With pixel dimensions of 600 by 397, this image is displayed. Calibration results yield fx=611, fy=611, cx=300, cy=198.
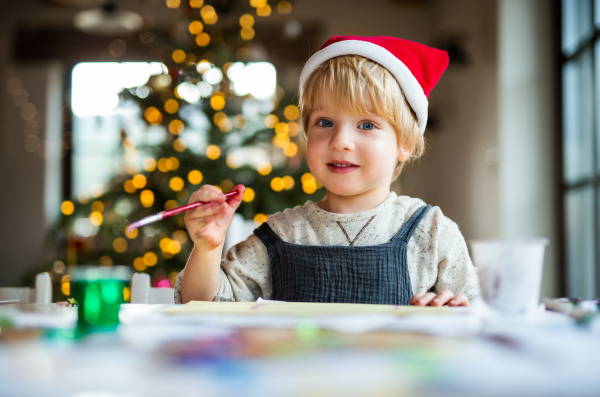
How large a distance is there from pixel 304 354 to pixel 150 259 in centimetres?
291

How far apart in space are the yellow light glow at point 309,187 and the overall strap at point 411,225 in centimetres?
204

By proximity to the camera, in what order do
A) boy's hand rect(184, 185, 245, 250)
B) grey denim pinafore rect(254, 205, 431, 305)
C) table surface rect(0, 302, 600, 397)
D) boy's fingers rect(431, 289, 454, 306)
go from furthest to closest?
grey denim pinafore rect(254, 205, 431, 305) < boy's hand rect(184, 185, 245, 250) < boy's fingers rect(431, 289, 454, 306) < table surface rect(0, 302, 600, 397)

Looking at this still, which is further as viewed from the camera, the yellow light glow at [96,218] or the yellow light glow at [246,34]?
the yellow light glow at [246,34]

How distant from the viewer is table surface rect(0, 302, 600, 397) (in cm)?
37

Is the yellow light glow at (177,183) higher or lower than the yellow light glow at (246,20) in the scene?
lower

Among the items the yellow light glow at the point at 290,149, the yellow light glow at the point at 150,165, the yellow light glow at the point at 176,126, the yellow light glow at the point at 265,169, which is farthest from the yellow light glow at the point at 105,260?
the yellow light glow at the point at 290,149

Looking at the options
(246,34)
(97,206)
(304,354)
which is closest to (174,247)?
(97,206)

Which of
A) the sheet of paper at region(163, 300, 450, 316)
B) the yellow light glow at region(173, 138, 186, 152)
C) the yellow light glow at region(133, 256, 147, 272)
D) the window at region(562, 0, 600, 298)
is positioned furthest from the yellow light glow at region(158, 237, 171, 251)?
the sheet of paper at region(163, 300, 450, 316)

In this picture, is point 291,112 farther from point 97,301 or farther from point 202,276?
point 97,301

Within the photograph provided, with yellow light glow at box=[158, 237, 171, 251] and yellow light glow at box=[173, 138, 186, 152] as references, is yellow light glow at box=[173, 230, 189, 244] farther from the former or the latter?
yellow light glow at box=[173, 138, 186, 152]

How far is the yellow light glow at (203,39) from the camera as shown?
3.36 metres

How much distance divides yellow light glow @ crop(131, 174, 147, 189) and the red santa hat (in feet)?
7.04

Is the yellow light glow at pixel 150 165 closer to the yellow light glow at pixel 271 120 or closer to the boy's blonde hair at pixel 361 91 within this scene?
the yellow light glow at pixel 271 120

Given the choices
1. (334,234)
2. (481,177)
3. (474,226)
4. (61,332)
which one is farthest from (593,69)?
(61,332)
